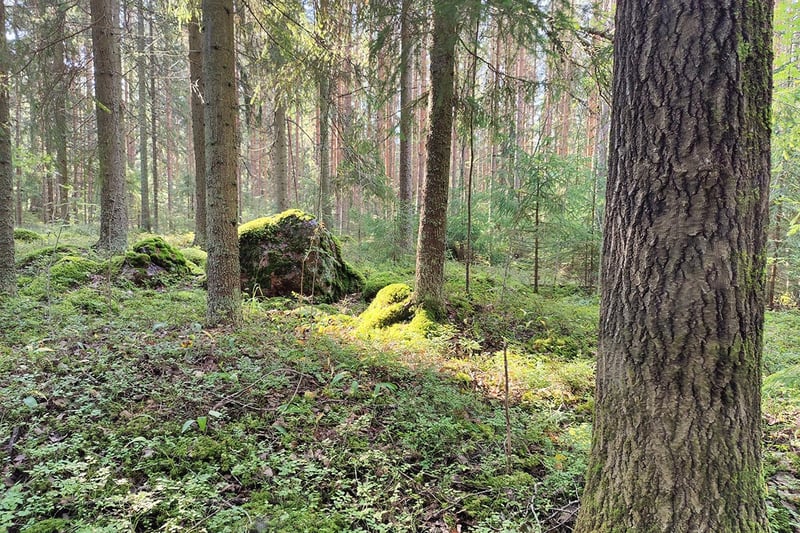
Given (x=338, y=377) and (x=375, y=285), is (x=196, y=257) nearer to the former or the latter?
(x=375, y=285)

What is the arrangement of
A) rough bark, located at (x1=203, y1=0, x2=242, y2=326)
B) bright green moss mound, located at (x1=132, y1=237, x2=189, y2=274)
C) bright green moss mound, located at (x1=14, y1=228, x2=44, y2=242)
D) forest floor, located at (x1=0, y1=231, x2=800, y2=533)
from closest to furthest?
forest floor, located at (x1=0, y1=231, x2=800, y2=533), rough bark, located at (x1=203, y1=0, x2=242, y2=326), bright green moss mound, located at (x1=132, y1=237, x2=189, y2=274), bright green moss mound, located at (x1=14, y1=228, x2=44, y2=242)

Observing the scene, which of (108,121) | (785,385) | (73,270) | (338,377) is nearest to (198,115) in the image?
(108,121)

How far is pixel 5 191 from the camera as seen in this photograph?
17.8 feet

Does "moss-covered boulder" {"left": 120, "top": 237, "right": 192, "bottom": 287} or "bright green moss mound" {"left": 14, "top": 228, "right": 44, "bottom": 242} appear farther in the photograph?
"bright green moss mound" {"left": 14, "top": 228, "right": 44, "bottom": 242}

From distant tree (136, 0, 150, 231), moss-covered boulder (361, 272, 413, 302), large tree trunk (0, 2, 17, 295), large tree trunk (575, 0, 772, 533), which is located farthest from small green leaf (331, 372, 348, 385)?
distant tree (136, 0, 150, 231)

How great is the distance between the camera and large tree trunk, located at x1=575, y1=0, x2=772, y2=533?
5.06 ft

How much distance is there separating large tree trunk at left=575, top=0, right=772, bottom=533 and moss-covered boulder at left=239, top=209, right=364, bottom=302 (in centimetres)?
583

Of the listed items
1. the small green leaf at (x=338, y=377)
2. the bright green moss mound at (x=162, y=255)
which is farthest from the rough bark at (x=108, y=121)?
the small green leaf at (x=338, y=377)

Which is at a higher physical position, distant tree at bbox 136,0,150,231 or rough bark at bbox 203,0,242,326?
distant tree at bbox 136,0,150,231

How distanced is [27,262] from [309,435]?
26.8 ft

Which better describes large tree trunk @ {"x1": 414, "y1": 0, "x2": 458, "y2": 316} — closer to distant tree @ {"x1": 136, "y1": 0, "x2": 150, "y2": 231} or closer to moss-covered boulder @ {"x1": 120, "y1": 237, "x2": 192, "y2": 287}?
moss-covered boulder @ {"x1": 120, "y1": 237, "x2": 192, "y2": 287}

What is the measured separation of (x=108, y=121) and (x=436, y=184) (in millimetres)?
7321

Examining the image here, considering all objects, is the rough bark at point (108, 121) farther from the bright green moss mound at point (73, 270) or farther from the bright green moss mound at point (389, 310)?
the bright green moss mound at point (389, 310)

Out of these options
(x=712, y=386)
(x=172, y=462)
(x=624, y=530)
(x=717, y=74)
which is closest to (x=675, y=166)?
(x=717, y=74)
